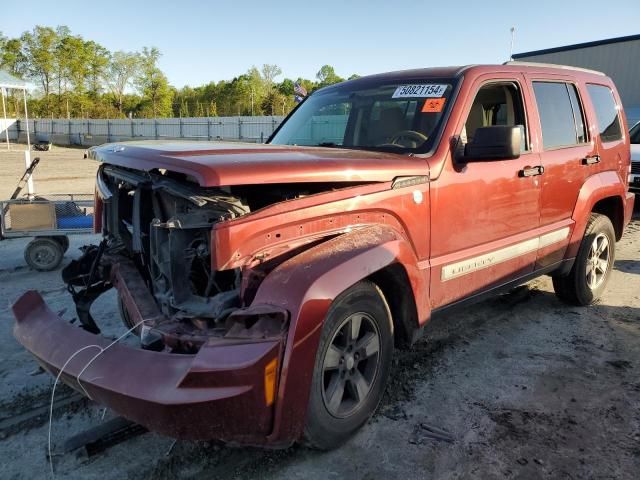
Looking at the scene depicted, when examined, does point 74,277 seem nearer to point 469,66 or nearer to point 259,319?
point 259,319

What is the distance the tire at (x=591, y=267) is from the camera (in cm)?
477

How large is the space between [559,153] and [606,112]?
1.31m

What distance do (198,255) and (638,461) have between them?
2.51m

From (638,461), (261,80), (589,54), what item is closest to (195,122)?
(589,54)

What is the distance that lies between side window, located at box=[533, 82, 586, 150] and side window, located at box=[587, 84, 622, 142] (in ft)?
1.26

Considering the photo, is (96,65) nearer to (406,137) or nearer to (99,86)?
(99,86)

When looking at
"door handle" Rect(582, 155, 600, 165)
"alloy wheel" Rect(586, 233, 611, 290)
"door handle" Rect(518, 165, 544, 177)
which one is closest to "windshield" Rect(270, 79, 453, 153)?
"door handle" Rect(518, 165, 544, 177)

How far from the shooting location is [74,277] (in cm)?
355

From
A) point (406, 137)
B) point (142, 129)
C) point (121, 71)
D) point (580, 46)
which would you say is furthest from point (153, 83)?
point (406, 137)

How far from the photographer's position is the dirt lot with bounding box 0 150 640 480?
2.59 metres

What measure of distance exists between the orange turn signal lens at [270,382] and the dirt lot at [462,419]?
23.3 inches

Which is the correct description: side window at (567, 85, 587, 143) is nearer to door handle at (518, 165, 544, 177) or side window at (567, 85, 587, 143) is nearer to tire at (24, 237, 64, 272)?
door handle at (518, 165, 544, 177)

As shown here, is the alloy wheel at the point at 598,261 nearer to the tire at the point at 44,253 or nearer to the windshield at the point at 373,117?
the windshield at the point at 373,117

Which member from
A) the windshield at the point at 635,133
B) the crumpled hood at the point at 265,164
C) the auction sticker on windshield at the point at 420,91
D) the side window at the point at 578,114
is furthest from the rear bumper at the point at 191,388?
the windshield at the point at 635,133
